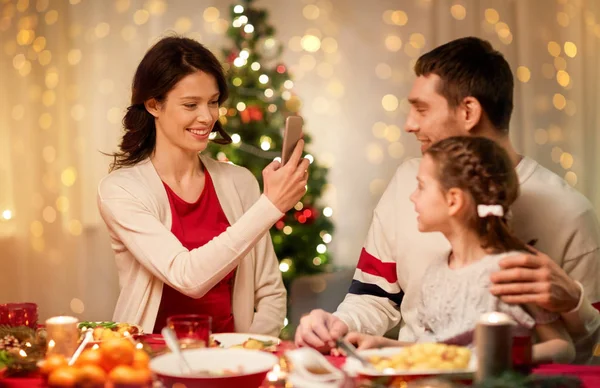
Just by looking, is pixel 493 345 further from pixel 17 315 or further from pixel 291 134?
pixel 17 315

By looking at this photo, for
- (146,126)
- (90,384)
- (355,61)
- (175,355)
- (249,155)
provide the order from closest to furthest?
(90,384) < (175,355) < (146,126) < (249,155) < (355,61)

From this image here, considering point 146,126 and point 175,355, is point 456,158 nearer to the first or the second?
point 175,355

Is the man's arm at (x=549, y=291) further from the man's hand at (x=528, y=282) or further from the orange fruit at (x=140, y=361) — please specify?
the orange fruit at (x=140, y=361)

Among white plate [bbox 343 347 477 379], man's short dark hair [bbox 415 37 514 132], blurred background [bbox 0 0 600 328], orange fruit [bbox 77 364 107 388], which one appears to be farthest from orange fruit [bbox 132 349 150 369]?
blurred background [bbox 0 0 600 328]

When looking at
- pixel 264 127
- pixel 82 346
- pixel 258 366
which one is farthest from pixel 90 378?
pixel 264 127

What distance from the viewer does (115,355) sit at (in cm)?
144

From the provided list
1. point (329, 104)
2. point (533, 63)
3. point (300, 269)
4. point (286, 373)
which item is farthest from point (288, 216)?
point (286, 373)

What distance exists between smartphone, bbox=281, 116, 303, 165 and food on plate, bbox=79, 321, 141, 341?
24.3 inches

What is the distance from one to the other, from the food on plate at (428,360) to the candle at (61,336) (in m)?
0.63

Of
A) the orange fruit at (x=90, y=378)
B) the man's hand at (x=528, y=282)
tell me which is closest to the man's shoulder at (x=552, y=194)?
the man's hand at (x=528, y=282)

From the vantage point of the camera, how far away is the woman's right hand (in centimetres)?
225

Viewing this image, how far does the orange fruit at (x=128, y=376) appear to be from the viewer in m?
1.35

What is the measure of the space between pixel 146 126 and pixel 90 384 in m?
1.51

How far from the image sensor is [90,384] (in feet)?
4.36
